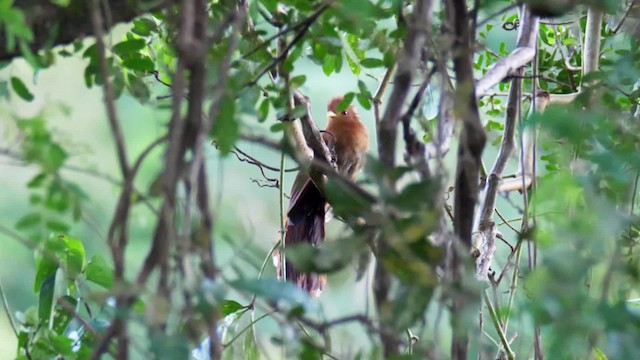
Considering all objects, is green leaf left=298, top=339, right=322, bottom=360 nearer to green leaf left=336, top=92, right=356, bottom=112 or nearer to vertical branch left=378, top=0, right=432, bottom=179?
vertical branch left=378, top=0, right=432, bottom=179

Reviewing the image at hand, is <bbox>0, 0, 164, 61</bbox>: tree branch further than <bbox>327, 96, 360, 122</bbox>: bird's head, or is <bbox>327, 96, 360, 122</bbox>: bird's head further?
<bbox>327, 96, 360, 122</bbox>: bird's head

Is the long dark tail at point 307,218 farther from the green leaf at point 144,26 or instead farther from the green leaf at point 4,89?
the green leaf at point 4,89

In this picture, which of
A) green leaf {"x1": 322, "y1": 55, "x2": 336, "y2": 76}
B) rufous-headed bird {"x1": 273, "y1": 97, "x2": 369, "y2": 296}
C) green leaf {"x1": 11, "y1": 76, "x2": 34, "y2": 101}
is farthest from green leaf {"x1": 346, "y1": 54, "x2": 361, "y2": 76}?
green leaf {"x1": 11, "y1": 76, "x2": 34, "y2": 101}

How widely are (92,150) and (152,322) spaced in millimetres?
251

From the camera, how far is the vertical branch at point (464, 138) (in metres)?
0.72

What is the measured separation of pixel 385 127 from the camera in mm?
738

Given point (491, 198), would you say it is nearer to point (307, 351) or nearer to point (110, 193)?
point (110, 193)

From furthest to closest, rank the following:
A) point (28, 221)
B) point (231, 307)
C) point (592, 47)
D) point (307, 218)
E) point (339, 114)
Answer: point (339, 114) → point (307, 218) → point (592, 47) → point (231, 307) → point (28, 221)

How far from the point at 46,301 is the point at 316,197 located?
1449 mm

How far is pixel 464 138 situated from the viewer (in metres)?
0.75

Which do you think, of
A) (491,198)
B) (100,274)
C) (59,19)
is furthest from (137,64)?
(491,198)

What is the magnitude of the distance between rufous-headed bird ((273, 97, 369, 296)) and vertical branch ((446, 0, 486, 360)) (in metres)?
0.74

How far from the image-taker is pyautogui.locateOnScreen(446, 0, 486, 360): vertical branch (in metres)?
0.72

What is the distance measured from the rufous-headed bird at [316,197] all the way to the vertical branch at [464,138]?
74cm
